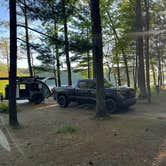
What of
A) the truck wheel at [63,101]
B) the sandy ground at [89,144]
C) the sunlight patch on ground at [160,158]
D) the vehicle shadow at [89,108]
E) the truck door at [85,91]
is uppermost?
the truck door at [85,91]

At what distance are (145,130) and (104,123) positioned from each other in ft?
5.57

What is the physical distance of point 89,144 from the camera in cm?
653

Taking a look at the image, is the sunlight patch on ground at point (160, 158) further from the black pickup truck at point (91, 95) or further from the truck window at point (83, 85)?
the truck window at point (83, 85)

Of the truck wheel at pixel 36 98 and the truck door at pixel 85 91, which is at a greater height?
the truck door at pixel 85 91

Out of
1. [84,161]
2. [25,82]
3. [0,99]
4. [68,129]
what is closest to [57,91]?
[25,82]

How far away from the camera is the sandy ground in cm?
536

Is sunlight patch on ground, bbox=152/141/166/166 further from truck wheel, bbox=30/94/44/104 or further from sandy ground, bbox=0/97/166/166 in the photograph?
truck wheel, bbox=30/94/44/104

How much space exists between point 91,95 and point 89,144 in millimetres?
6839

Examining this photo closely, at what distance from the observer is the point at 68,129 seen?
26.3 feet

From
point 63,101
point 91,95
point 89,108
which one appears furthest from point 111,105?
point 63,101

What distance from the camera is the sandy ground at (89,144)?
17.6 ft

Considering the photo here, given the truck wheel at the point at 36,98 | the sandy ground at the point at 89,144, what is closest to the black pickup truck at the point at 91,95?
the truck wheel at the point at 36,98

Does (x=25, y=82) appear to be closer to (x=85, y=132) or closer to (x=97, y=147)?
(x=85, y=132)

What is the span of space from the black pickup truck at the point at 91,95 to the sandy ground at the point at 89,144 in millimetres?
2517
